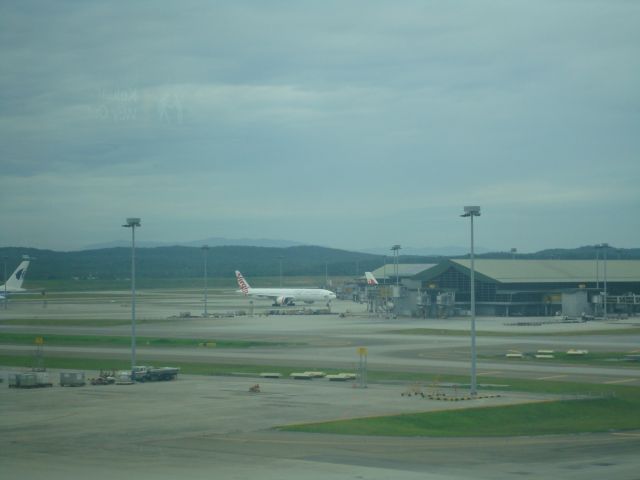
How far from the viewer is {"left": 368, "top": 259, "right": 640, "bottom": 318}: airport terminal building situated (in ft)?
500

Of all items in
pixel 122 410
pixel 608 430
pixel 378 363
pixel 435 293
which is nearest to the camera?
pixel 608 430

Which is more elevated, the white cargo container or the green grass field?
the green grass field

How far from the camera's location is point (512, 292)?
15650 centimetres

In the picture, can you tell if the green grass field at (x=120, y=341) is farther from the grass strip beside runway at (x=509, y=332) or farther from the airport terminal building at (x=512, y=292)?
the airport terminal building at (x=512, y=292)

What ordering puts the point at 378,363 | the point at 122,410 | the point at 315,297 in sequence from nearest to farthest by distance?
the point at 122,410, the point at 378,363, the point at 315,297

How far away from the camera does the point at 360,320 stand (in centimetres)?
15012

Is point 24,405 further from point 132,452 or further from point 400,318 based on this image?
point 400,318

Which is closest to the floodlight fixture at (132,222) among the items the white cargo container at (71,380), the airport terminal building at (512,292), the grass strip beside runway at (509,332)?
the white cargo container at (71,380)

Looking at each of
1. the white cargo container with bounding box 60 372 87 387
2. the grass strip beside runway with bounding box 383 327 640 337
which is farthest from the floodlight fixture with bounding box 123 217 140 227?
the grass strip beside runway with bounding box 383 327 640 337

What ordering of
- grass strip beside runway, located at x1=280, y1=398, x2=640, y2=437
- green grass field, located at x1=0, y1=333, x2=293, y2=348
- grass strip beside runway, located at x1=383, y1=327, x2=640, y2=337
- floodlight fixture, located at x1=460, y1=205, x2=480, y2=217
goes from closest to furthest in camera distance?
grass strip beside runway, located at x1=280, y1=398, x2=640, y2=437 → floodlight fixture, located at x1=460, y1=205, x2=480, y2=217 → green grass field, located at x1=0, y1=333, x2=293, y2=348 → grass strip beside runway, located at x1=383, y1=327, x2=640, y2=337

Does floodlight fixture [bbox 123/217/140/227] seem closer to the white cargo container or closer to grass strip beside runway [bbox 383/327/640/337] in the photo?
the white cargo container

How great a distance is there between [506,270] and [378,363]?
87.9 metres

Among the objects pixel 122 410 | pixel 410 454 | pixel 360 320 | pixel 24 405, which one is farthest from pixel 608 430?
pixel 360 320

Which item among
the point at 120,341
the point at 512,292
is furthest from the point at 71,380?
the point at 512,292
